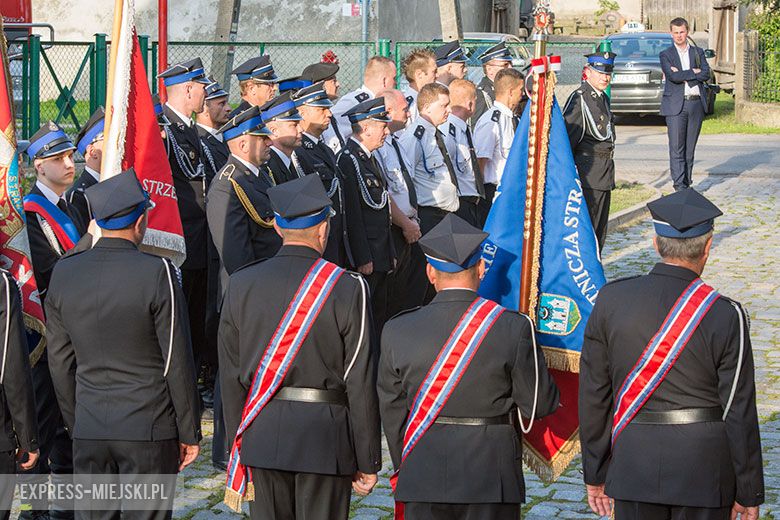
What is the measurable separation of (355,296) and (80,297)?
1109mm

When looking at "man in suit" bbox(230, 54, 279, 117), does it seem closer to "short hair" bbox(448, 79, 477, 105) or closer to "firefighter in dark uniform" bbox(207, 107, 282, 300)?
"firefighter in dark uniform" bbox(207, 107, 282, 300)

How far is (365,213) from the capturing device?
27.6 ft

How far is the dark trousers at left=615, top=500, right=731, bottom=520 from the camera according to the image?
4562mm

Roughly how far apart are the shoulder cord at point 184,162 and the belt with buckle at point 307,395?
3178mm

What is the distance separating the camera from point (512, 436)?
4.64m

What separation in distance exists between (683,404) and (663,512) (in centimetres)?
42

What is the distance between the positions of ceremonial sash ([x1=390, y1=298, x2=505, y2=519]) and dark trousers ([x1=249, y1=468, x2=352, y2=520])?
0.57 metres

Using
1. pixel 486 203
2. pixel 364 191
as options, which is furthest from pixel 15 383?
pixel 486 203

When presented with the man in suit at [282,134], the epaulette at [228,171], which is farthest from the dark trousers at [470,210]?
the epaulette at [228,171]

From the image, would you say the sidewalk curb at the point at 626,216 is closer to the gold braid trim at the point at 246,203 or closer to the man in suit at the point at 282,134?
the man in suit at the point at 282,134

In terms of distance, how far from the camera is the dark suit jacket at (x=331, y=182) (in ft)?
25.5

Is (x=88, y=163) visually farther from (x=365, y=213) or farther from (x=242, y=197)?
(x=365, y=213)

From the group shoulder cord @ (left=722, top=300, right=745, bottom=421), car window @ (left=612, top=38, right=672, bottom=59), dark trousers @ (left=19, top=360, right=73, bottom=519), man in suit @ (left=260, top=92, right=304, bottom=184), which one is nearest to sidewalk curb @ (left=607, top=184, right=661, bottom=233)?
man in suit @ (left=260, top=92, right=304, bottom=184)

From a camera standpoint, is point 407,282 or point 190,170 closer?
point 190,170
